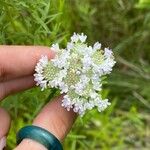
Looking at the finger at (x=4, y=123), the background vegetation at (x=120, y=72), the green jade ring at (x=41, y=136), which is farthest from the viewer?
→ the background vegetation at (x=120, y=72)

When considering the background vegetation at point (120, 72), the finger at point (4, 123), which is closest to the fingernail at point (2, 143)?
the finger at point (4, 123)

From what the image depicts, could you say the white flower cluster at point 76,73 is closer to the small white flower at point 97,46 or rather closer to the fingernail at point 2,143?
the small white flower at point 97,46

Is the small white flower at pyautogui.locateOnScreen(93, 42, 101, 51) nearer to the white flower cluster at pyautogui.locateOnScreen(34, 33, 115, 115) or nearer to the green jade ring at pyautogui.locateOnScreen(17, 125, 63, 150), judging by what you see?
the white flower cluster at pyautogui.locateOnScreen(34, 33, 115, 115)

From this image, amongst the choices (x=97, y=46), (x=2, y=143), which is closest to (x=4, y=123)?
(x=2, y=143)

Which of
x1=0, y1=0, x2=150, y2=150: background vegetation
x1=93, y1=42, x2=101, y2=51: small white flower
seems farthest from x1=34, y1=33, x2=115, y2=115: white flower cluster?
x1=0, y1=0, x2=150, y2=150: background vegetation

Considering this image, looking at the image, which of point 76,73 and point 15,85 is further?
point 15,85

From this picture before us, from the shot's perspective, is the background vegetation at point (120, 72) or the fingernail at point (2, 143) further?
the background vegetation at point (120, 72)

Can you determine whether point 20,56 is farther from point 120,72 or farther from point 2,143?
point 120,72
